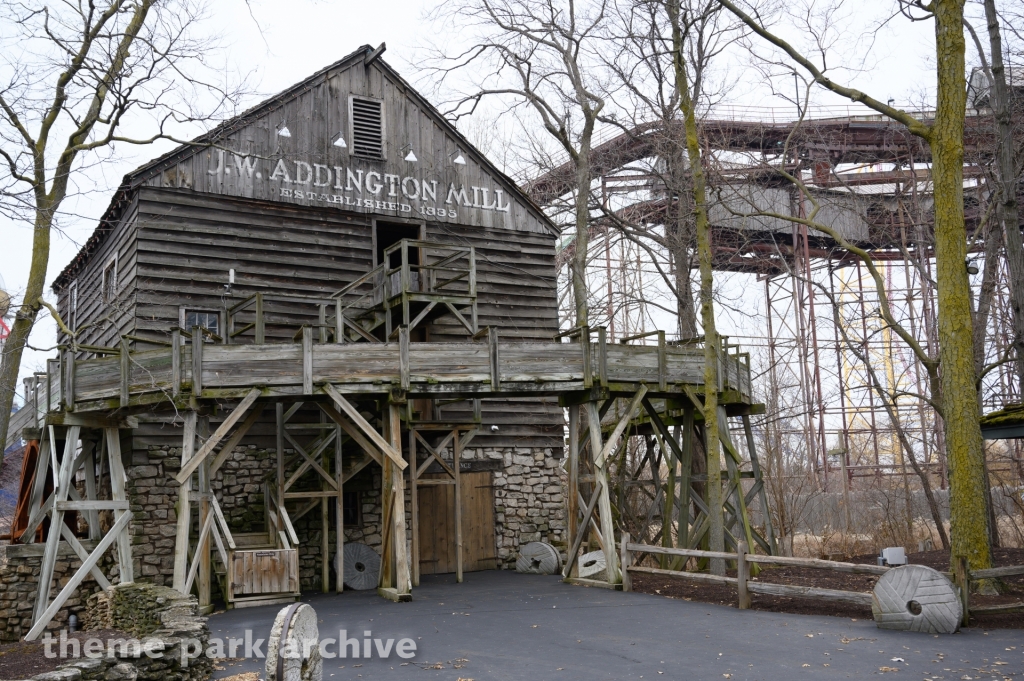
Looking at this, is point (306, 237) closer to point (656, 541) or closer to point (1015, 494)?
point (656, 541)

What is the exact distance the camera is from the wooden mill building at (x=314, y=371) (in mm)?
14570

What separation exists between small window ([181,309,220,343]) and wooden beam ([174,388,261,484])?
3707 millimetres

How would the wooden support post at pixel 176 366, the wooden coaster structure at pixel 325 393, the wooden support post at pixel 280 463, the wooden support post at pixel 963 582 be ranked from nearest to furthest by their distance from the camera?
the wooden support post at pixel 963 582 → the wooden support post at pixel 176 366 → the wooden coaster structure at pixel 325 393 → the wooden support post at pixel 280 463

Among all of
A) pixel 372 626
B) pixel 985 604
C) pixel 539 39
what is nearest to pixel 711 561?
A: pixel 985 604

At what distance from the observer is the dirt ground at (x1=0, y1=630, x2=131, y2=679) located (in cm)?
943

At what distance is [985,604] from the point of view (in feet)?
38.9

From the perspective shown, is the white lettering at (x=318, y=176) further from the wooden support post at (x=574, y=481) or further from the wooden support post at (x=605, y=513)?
the wooden support post at (x=605, y=513)

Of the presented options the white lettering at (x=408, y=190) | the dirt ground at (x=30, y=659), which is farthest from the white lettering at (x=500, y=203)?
the dirt ground at (x=30, y=659)

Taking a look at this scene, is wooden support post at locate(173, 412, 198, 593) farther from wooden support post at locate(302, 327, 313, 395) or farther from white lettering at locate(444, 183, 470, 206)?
white lettering at locate(444, 183, 470, 206)

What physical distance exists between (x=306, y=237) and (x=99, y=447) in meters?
5.56

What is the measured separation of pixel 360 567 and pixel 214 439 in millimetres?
4504

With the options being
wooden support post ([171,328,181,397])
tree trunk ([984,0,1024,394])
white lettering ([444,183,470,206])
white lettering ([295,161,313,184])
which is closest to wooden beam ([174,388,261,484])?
wooden support post ([171,328,181,397])

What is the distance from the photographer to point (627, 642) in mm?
10727

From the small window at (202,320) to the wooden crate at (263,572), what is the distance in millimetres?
4460
